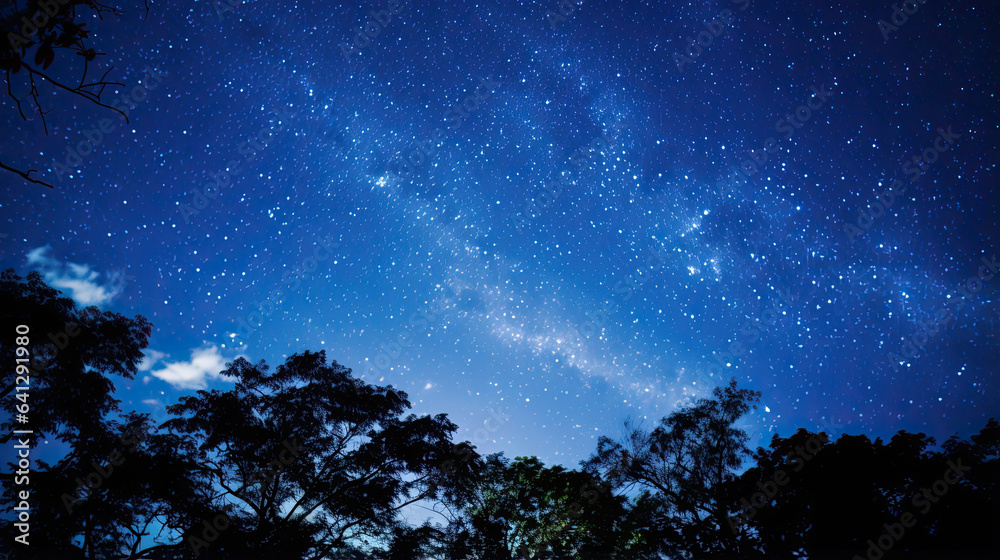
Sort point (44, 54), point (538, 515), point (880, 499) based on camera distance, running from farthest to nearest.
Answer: point (538, 515) < point (880, 499) < point (44, 54)

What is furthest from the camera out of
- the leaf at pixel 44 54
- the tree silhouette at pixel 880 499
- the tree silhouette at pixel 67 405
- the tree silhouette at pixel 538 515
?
the tree silhouette at pixel 538 515

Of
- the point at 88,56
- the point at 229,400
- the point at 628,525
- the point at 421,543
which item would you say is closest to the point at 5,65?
the point at 88,56

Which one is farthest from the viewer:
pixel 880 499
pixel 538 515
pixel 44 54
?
pixel 538 515

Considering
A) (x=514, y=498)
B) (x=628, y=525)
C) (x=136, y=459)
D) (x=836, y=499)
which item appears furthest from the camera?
(x=514, y=498)

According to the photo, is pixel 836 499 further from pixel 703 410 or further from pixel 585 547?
pixel 585 547

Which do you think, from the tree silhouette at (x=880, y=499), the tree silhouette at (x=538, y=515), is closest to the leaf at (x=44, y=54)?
the tree silhouette at (x=538, y=515)

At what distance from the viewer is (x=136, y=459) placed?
8055mm

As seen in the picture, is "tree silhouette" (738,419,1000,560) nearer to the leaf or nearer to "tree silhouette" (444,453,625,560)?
"tree silhouette" (444,453,625,560)

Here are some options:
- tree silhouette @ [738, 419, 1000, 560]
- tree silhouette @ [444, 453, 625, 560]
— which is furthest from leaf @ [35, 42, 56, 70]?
tree silhouette @ [738, 419, 1000, 560]

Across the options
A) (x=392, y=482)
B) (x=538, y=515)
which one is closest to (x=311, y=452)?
(x=392, y=482)

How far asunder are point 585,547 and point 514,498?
2.52m

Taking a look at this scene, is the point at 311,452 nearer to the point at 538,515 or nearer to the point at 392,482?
the point at 392,482

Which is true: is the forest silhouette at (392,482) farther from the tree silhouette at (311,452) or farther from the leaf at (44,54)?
the leaf at (44,54)

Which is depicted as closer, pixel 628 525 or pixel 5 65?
pixel 5 65
